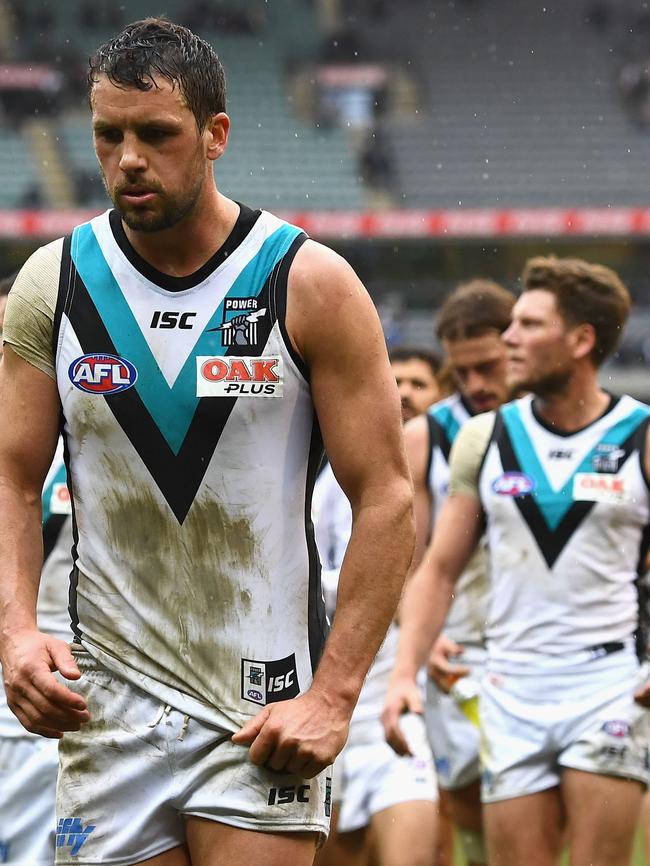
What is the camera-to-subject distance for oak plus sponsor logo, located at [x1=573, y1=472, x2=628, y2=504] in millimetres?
5559

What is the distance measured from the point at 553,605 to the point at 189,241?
9.28 feet

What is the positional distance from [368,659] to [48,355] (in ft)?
3.09

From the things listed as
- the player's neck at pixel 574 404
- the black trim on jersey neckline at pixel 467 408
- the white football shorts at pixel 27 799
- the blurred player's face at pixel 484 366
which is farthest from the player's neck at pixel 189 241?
the blurred player's face at pixel 484 366

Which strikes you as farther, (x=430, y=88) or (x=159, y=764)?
(x=430, y=88)

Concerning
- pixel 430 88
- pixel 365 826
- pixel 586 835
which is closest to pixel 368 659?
pixel 586 835

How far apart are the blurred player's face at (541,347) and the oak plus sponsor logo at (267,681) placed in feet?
9.71

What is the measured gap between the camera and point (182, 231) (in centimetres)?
322

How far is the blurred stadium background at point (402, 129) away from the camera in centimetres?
3366

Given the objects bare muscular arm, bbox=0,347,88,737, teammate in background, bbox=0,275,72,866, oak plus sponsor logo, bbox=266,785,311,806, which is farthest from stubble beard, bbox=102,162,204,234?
teammate in background, bbox=0,275,72,866

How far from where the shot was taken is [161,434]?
3.19 metres

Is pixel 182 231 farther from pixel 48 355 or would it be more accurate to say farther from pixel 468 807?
pixel 468 807

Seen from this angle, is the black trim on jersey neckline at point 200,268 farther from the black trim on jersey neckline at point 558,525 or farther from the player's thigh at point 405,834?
Result: the player's thigh at point 405,834

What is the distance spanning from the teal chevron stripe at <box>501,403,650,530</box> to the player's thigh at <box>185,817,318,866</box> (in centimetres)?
268

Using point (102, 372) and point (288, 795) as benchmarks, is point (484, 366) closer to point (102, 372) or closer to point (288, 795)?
point (102, 372)
